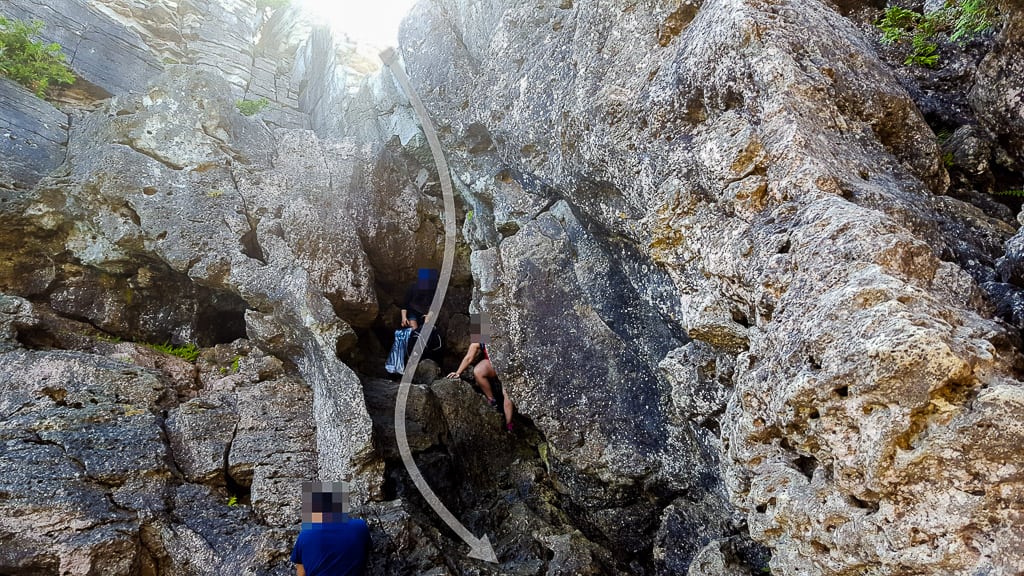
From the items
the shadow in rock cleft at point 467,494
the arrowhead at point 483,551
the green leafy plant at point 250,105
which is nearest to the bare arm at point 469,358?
the shadow in rock cleft at point 467,494

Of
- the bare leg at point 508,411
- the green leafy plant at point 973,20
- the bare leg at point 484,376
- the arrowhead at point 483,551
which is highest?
the green leafy plant at point 973,20

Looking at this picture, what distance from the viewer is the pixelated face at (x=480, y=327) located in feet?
29.5

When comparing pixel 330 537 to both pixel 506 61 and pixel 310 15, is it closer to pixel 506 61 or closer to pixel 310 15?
pixel 506 61

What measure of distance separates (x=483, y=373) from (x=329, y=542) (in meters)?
4.35

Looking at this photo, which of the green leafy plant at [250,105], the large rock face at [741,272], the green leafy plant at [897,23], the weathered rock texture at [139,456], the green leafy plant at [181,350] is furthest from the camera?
the green leafy plant at [250,105]

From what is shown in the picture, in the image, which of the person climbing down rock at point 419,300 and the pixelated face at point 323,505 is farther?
the person climbing down rock at point 419,300

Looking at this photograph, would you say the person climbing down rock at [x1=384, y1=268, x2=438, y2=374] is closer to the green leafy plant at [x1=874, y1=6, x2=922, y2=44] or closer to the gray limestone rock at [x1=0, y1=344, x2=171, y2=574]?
the gray limestone rock at [x1=0, y1=344, x2=171, y2=574]

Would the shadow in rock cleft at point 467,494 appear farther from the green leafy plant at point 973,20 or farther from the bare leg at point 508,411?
the green leafy plant at point 973,20

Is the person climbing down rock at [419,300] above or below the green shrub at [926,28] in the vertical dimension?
below

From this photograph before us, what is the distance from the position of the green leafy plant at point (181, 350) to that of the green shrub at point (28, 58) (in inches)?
213

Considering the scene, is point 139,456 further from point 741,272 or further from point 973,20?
point 973,20

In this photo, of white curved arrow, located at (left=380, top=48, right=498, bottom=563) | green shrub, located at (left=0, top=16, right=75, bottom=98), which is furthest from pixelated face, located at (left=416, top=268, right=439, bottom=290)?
green shrub, located at (left=0, top=16, right=75, bottom=98)

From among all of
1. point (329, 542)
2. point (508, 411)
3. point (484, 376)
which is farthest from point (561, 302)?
point (329, 542)

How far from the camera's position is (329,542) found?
5.95 m
